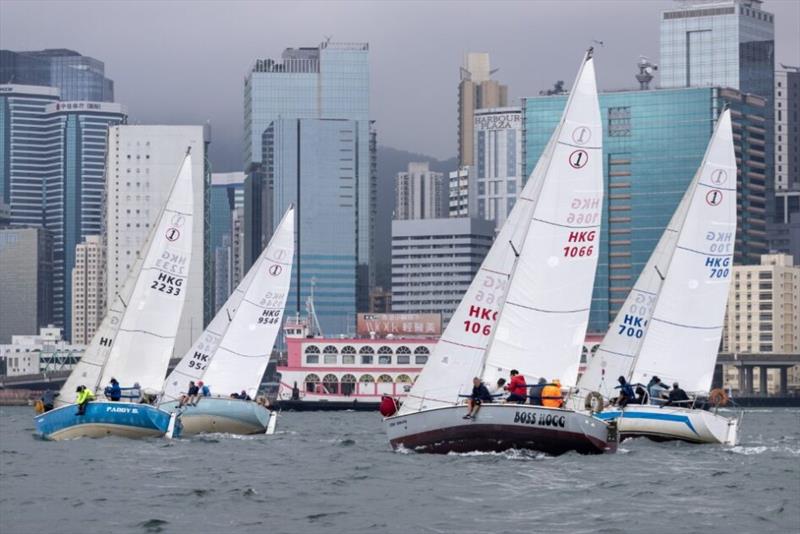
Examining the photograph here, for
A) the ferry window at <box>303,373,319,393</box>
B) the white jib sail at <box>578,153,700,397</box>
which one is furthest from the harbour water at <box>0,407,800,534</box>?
the ferry window at <box>303,373,319,393</box>

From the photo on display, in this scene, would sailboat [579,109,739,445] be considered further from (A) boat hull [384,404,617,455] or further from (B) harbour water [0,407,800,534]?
(A) boat hull [384,404,617,455]

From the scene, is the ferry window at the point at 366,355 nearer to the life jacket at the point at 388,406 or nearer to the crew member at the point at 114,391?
the crew member at the point at 114,391

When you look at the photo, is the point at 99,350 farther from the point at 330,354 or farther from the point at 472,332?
the point at 330,354

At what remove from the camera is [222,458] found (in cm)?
4525

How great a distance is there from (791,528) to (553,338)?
1336cm

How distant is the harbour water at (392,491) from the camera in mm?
29500

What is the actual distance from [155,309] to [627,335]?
15.2 m

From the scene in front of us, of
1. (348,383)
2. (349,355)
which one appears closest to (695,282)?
(348,383)

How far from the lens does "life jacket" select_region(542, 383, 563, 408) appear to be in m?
40.4

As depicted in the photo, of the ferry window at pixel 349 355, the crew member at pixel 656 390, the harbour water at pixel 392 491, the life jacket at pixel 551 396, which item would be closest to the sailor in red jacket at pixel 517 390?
the life jacket at pixel 551 396

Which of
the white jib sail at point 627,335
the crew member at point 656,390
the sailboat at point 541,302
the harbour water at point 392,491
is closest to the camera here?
the harbour water at point 392,491

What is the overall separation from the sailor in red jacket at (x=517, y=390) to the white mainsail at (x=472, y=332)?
1.79 m

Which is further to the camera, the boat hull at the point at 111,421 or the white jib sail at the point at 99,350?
the white jib sail at the point at 99,350

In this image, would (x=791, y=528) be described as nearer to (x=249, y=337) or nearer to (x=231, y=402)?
(x=231, y=402)
